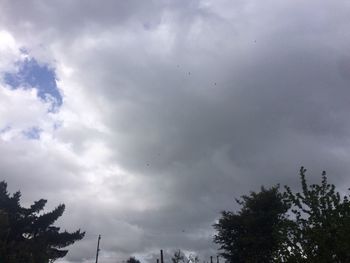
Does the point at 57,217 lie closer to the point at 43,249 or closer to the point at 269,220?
the point at 43,249

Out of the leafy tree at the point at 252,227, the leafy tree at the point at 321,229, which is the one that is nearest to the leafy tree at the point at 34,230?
the leafy tree at the point at 252,227

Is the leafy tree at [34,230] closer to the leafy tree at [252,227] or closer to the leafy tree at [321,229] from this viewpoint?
the leafy tree at [252,227]

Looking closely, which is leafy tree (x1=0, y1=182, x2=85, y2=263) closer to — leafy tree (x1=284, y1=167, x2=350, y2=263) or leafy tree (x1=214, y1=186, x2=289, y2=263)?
leafy tree (x1=214, y1=186, x2=289, y2=263)

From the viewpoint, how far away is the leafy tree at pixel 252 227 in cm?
4462

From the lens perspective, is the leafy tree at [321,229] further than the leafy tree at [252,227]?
No

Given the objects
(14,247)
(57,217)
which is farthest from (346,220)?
(57,217)

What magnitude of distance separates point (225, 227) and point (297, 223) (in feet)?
103

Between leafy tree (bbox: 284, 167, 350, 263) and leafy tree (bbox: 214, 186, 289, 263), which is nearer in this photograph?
leafy tree (bbox: 284, 167, 350, 263)

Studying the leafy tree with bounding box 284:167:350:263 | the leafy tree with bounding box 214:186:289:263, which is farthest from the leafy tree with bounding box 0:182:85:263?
the leafy tree with bounding box 284:167:350:263

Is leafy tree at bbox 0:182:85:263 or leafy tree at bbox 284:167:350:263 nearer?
leafy tree at bbox 284:167:350:263

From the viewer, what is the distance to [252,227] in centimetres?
4625

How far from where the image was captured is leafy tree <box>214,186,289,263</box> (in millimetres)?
44625

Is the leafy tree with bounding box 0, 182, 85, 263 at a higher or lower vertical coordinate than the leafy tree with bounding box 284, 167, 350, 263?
higher

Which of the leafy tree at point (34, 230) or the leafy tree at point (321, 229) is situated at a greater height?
the leafy tree at point (34, 230)
